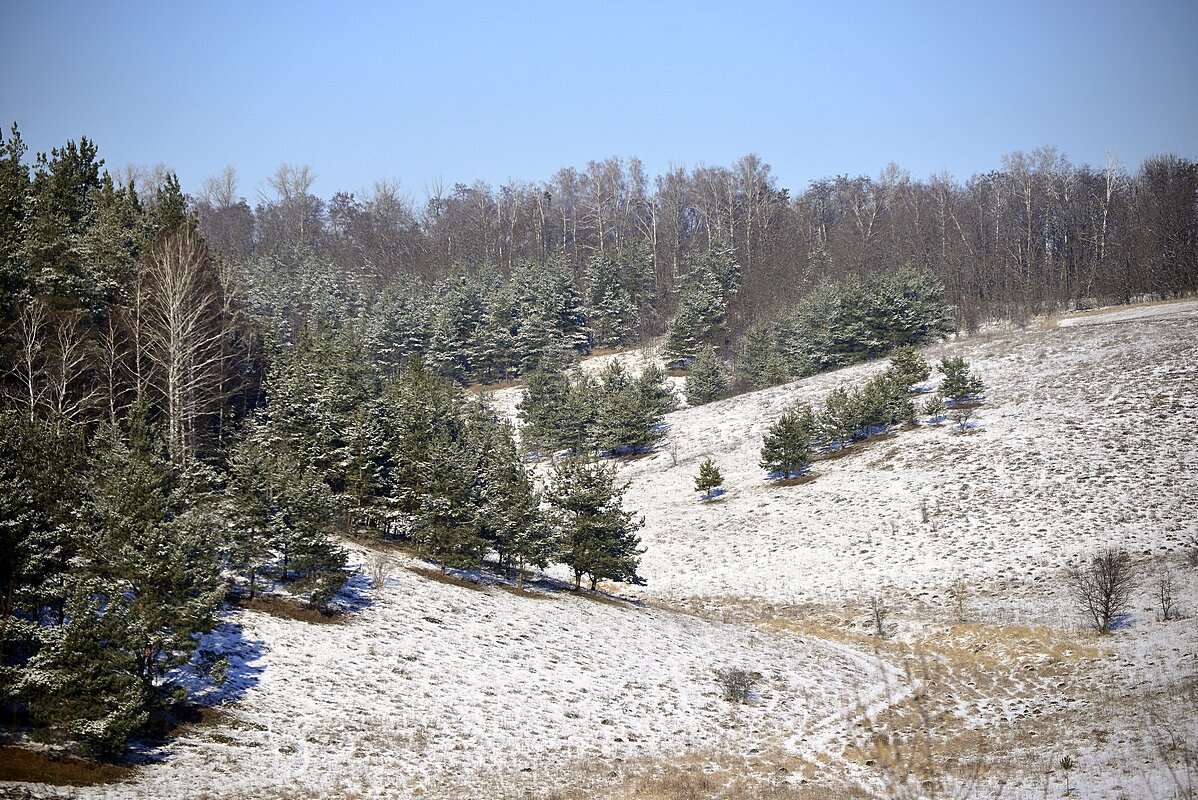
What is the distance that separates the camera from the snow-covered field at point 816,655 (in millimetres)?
17391

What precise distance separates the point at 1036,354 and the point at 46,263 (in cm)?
6190

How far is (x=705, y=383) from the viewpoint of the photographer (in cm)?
7331

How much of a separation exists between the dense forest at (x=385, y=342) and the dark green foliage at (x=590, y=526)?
0.13 meters

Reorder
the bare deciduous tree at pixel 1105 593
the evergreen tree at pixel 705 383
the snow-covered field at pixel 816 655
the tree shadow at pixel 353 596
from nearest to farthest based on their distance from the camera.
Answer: the snow-covered field at pixel 816 655, the tree shadow at pixel 353 596, the bare deciduous tree at pixel 1105 593, the evergreen tree at pixel 705 383

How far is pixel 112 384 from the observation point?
115 ft

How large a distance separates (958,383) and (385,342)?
189 feet

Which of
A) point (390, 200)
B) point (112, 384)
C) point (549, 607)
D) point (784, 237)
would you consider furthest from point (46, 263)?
point (390, 200)

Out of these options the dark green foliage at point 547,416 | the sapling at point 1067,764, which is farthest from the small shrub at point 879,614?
the dark green foliage at point 547,416

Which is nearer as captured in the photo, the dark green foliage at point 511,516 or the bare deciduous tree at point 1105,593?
the bare deciduous tree at point 1105,593

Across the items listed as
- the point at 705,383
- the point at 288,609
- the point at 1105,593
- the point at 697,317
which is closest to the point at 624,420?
the point at 705,383

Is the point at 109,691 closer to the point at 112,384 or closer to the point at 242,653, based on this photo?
the point at 242,653

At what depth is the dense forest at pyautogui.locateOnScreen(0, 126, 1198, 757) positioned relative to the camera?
17.3 metres

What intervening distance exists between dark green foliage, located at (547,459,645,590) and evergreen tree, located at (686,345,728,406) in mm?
40583

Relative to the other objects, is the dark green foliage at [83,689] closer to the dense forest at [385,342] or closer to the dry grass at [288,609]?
the dense forest at [385,342]
